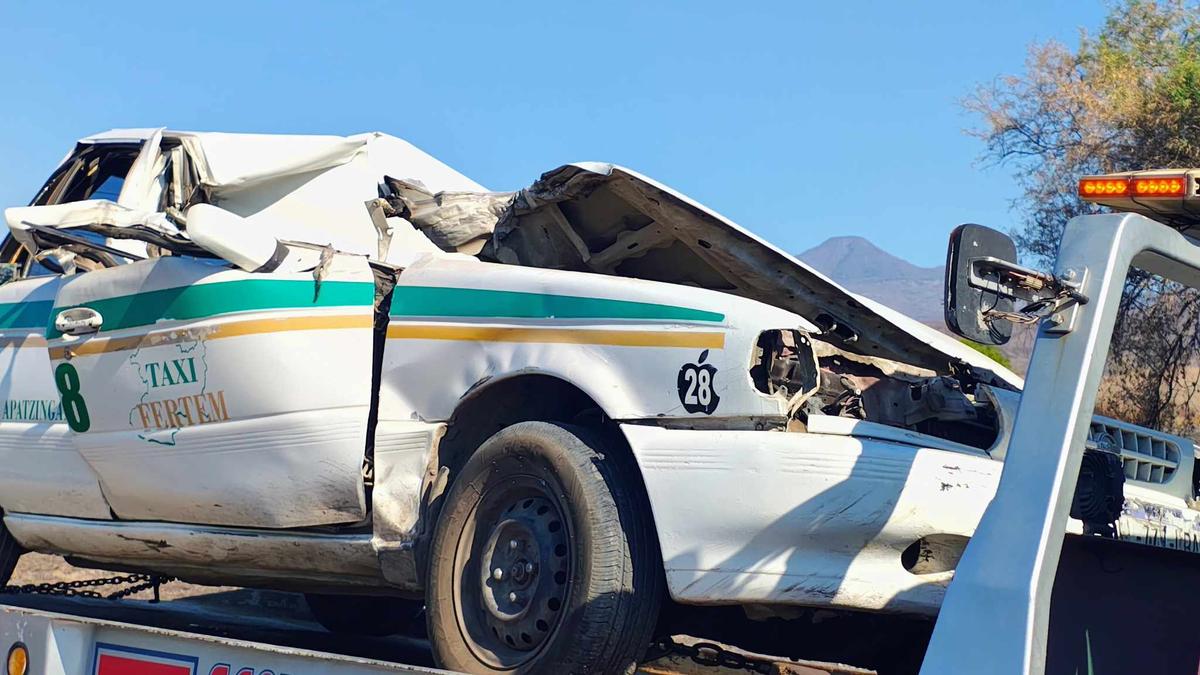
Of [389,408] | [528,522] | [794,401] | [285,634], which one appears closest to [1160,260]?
[794,401]

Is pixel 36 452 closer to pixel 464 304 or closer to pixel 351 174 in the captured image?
pixel 351 174

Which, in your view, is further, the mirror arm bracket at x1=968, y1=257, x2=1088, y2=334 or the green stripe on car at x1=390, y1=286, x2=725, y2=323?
the green stripe on car at x1=390, y1=286, x2=725, y2=323

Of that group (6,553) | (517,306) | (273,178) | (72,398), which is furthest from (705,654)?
(6,553)

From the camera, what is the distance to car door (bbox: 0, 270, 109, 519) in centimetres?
534

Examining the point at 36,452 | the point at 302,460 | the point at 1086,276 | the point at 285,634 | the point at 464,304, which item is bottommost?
the point at 285,634

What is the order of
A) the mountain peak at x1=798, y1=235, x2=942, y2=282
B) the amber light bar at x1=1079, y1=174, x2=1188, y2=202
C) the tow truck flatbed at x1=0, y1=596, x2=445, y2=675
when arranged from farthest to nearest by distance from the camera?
the mountain peak at x1=798, y1=235, x2=942, y2=282
the tow truck flatbed at x1=0, y1=596, x2=445, y2=675
the amber light bar at x1=1079, y1=174, x2=1188, y2=202

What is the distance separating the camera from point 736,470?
349 cm

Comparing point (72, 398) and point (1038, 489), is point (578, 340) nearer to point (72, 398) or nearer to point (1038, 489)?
point (1038, 489)

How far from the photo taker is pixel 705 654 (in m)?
3.96

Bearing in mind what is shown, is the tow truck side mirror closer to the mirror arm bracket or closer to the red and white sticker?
the mirror arm bracket

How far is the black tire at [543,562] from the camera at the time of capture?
141 inches

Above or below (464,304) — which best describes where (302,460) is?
below

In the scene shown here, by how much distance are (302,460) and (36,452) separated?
167cm

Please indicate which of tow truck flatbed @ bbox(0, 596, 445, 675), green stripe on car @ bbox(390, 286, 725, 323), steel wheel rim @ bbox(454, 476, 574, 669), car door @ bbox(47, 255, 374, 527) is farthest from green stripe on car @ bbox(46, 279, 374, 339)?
tow truck flatbed @ bbox(0, 596, 445, 675)
